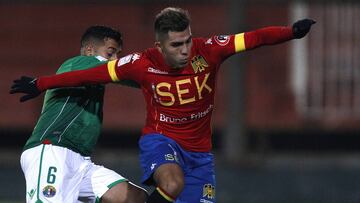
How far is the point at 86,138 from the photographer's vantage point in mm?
7918

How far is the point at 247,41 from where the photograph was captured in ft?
25.0

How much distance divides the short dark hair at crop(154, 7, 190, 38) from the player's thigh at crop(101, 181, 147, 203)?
1.16 metres

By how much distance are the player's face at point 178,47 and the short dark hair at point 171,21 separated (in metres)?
A: 0.04

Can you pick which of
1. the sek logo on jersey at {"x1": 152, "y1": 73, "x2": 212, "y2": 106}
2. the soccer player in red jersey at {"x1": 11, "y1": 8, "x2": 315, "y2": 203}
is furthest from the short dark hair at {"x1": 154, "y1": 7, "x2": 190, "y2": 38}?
the sek logo on jersey at {"x1": 152, "y1": 73, "x2": 212, "y2": 106}

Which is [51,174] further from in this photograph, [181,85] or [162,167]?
[181,85]

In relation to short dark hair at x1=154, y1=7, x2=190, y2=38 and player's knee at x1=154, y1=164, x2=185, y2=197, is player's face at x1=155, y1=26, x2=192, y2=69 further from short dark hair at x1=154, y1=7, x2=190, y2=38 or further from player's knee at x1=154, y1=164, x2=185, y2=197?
player's knee at x1=154, y1=164, x2=185, y2=197

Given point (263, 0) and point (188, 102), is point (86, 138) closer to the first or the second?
point (188, 102)

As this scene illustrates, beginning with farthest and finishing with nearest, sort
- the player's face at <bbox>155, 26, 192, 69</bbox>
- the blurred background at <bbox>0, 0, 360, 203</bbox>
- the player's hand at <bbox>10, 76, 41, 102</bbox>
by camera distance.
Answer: the blurred background at <bbox>0, 0, 360, 203</bbox> → the player's hand at <bbox>10, 76, 41, 102</bbox> → the player's face at <bbox>155, 26, 192, 69</bbox>

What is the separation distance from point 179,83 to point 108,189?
977mm

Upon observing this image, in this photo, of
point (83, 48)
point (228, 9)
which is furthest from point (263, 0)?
point (83, 48)

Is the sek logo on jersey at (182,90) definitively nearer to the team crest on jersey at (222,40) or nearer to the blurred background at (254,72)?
the team crest on jersey at (222,40)

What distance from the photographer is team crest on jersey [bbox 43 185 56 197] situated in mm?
7609

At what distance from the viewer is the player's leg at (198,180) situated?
766 centimetres

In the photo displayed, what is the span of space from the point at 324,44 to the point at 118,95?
11.6ft
